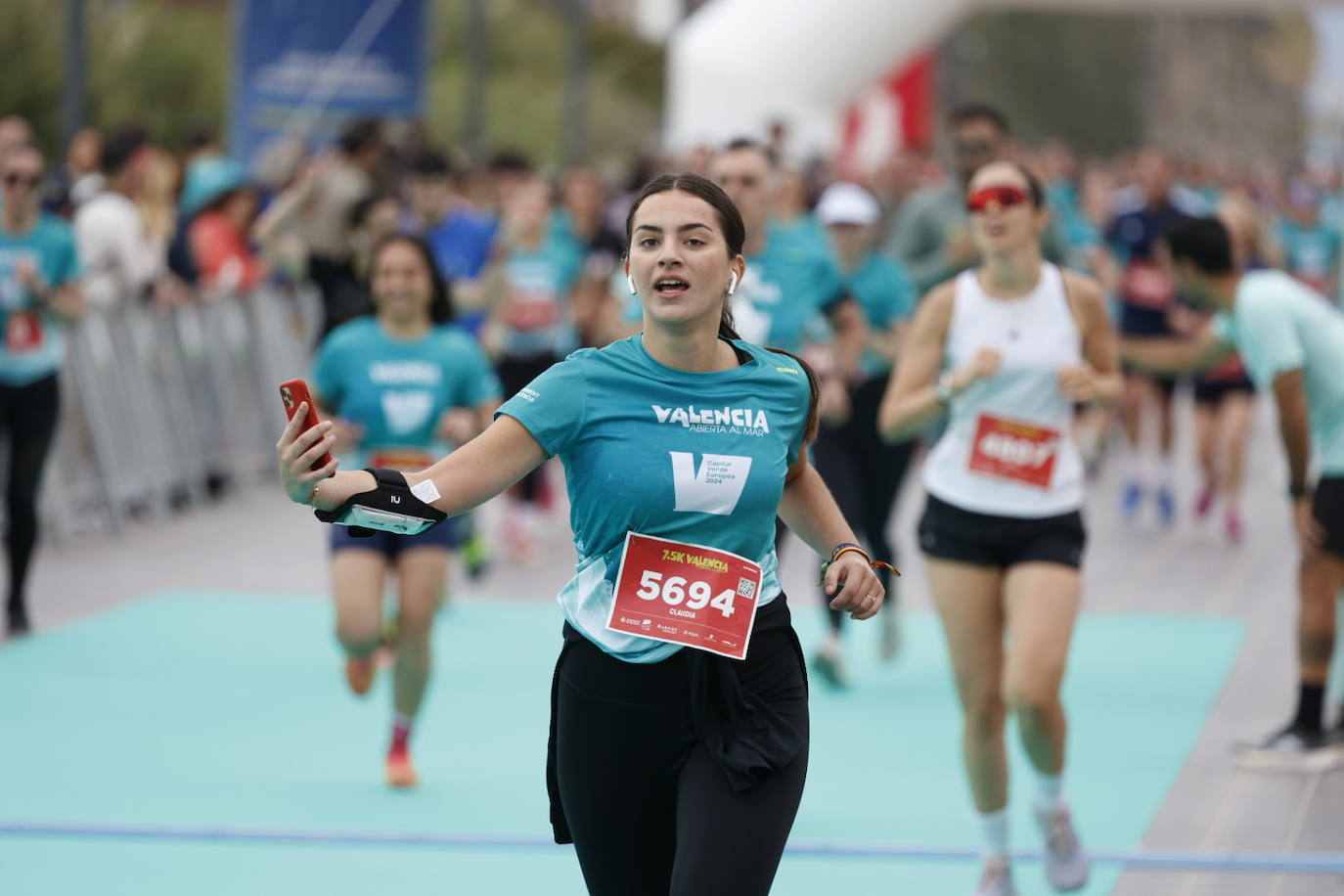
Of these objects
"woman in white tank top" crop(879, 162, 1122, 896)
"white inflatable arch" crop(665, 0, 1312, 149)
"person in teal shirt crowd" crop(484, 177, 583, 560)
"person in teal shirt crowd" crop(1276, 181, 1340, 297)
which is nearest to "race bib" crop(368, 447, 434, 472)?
"woman in white tank top" crop(879, 162, 1122, 896)

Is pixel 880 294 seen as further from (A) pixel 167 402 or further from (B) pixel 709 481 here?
(B) pixel 709 481

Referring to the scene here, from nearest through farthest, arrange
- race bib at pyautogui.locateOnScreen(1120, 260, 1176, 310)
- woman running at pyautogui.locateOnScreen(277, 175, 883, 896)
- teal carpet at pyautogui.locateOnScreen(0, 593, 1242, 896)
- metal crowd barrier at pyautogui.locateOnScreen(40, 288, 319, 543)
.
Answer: woman running at pyautogui.locateOnScreen(277, 175, 883, 896) → teal carpet at pyautogui.locateOnScreen(0, 593, 1242, 896) → metal crowd barrier at pyautogui.locateOnScreen(40, 288, 319, 543) → race bib at pyautogui.locateOnScreen(1120, 260, 1176, 310)

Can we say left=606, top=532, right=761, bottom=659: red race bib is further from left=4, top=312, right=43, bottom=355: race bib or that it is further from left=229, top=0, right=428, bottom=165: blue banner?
left=229, top=0, right=428, bottom=165: blue banner

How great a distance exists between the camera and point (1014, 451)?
20.1 feet

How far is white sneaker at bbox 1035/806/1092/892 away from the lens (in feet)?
19.5

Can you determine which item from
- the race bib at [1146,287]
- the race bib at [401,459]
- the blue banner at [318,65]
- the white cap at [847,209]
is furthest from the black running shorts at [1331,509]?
the blue banner at [318,65]

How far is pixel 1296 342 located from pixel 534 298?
19.1ft

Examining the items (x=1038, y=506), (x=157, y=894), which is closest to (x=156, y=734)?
(x=157, y=894)

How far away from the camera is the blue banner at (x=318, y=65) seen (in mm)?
16453

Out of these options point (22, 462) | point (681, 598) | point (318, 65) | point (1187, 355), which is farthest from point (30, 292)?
point (318, 65)

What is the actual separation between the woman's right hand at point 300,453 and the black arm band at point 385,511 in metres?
0.09

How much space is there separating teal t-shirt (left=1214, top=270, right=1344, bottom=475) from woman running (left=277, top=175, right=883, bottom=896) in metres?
3.56

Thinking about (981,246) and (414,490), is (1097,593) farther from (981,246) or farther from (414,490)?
(414,490)

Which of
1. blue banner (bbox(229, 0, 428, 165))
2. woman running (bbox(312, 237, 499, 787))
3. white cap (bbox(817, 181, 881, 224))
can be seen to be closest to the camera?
woman running (bbox(312, 237, 499, 787))
